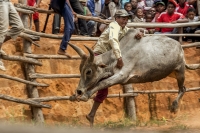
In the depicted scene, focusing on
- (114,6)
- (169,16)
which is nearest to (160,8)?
(169,16)

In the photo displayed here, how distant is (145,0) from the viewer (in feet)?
34.9

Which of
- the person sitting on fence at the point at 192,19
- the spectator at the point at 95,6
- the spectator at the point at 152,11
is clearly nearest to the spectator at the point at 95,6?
the spectator at the point at 95,6

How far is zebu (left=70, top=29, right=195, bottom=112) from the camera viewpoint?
5531 millimetres

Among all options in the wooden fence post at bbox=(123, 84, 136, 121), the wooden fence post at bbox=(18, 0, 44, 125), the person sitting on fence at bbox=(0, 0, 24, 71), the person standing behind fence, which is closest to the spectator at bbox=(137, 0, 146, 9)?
the wooden fence post at bbox=(123, 84, 136, 121)

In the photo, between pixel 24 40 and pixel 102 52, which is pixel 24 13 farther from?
pixel 102 52

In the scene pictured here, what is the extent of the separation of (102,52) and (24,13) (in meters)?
1.69

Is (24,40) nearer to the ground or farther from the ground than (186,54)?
farther from the ground

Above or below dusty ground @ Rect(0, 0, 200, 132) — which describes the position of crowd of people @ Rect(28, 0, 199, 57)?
above

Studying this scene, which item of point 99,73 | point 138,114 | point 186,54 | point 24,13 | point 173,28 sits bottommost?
point 138,114

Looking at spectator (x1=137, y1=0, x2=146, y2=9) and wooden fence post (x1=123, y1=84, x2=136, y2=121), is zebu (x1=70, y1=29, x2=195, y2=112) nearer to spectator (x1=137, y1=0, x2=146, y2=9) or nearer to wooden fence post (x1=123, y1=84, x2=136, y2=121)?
wooden fence post (x1=123, y1=84, x2=136, y2=121)

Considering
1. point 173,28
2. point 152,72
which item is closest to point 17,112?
point 152,72

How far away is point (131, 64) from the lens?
19.0 feet

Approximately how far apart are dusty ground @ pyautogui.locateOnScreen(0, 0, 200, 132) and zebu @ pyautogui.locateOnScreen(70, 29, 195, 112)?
77 cm

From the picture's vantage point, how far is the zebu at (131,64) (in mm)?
5531
